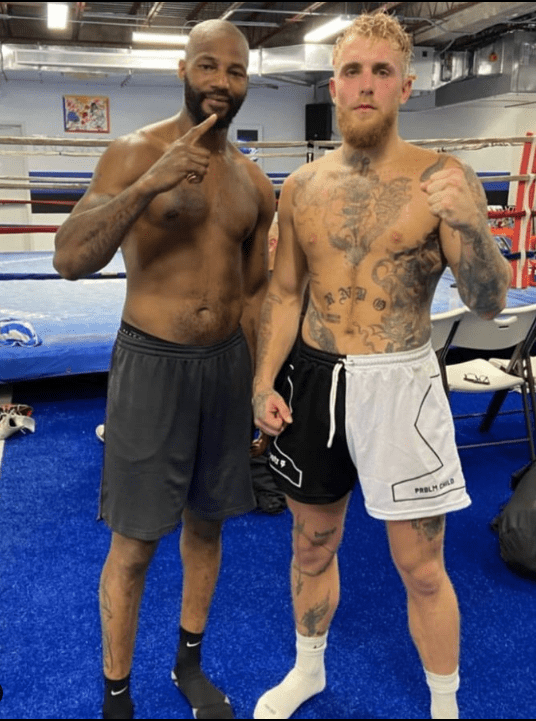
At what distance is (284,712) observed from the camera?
5.08 feet

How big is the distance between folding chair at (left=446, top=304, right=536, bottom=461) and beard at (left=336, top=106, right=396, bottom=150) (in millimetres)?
1430

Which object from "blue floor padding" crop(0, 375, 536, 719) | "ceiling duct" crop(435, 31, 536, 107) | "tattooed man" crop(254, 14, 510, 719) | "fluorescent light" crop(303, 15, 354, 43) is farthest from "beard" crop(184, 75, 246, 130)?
"ceiling duct" crop(435, 31, 536, 107)

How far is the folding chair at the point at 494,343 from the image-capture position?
2719mm

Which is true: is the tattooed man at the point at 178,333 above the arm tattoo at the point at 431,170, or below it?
below

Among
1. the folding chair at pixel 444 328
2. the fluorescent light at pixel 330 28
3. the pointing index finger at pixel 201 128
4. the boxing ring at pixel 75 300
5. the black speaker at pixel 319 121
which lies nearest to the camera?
the pointing index finger at pixel 201 128

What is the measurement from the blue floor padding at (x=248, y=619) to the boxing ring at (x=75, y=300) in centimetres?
91

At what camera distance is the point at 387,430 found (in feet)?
4.51

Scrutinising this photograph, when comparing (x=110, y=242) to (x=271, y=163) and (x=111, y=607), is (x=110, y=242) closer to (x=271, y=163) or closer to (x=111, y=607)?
(x=111, y=607)

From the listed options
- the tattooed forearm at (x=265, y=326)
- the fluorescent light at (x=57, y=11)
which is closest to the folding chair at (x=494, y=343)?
the tattooed forearm at (x=265, y=326)

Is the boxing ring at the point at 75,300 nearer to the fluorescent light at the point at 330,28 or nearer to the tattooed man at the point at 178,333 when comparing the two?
the tattooed man at the point at 178,333

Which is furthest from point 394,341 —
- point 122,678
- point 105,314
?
point 105,314

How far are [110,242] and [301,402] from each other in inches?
20.8

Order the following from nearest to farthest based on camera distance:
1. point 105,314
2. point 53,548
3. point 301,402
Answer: point 301,402, point 53,548, point 105,314

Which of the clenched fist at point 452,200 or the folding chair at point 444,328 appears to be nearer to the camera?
the clenched fist at point 452,200
